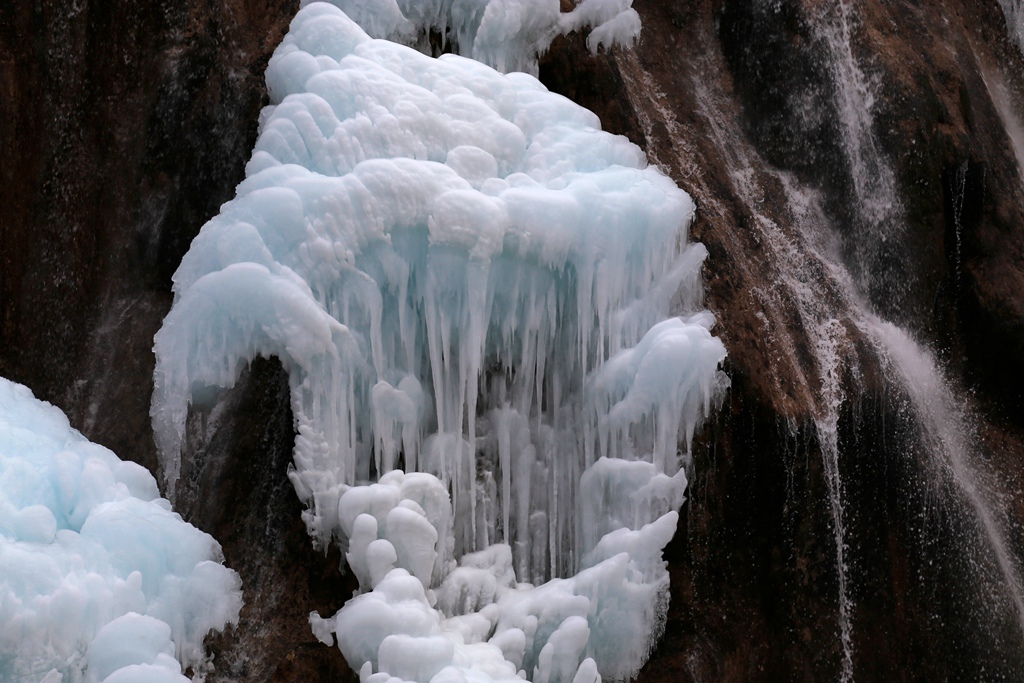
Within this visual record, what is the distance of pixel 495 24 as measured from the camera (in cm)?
794

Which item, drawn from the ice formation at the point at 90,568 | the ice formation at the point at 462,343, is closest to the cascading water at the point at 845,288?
the ice formation at the point at 462,343

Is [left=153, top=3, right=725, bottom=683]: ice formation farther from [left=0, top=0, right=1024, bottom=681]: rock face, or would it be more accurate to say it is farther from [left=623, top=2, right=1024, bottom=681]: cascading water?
[left=623, top=2, right=1024, bottom=681]: cascading water

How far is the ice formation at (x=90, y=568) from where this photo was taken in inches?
210

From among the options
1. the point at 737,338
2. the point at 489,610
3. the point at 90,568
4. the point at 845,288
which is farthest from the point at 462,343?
the point at 845,288

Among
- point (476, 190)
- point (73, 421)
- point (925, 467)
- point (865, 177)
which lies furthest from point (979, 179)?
point (73, 421)

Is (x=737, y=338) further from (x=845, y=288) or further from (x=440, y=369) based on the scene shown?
(x=440, y=369)

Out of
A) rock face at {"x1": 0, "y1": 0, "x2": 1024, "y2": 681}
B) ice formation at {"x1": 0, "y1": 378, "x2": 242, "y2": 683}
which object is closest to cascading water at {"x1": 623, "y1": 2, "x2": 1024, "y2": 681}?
rock face at {"x1": 0, "y1": 0, "x2": 1024, "y2": 681}

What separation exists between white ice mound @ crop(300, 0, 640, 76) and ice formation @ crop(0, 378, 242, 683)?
10.8ft

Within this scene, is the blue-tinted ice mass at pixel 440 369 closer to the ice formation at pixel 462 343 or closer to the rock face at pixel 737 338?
the ice formation at pixel 462 343

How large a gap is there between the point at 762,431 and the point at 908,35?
3451mm

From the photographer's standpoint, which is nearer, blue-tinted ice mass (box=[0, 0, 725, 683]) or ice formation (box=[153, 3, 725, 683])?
blue-tinted ice mass (box=[0, 0, 725, 683])

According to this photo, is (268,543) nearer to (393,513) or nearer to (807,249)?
(393,513)

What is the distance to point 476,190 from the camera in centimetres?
690

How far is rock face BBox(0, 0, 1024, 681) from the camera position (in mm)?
6918
